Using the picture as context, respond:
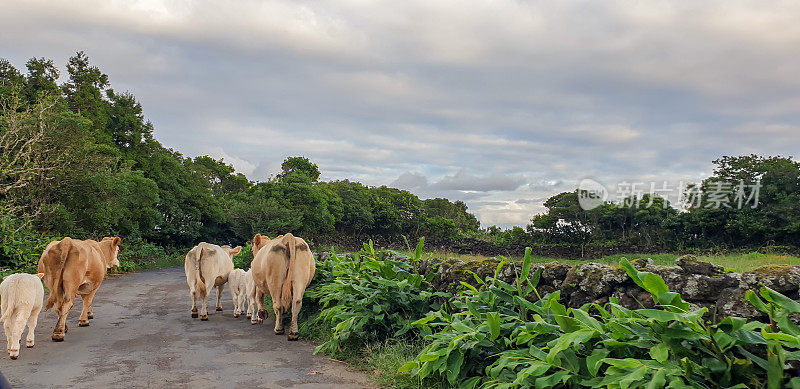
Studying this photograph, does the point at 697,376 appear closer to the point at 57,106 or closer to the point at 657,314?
the point at 657,314

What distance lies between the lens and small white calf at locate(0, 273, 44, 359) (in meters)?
6.46

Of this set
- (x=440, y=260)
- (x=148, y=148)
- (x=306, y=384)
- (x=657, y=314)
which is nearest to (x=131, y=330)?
(x=306, y=384)

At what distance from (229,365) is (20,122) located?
1680 centimetres

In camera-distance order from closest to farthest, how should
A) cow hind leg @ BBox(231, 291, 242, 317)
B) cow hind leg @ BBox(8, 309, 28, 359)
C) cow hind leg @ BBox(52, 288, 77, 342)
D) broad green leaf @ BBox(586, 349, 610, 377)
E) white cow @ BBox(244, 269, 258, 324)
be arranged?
broad green leaf @ BBox(586, 349, 610, 377)
cow hind leg @ BBox(8, 309, 28, 359)
cow hind leg @ BBox(52, 288, 77, 342)
white cow @ BBox(244, 269, 258, 324)
cow hind leg @ BBox(231, 291, 242, 317)

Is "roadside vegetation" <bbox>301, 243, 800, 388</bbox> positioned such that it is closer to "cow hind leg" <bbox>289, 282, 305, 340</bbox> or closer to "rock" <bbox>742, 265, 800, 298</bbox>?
"rock" <bbox>742, 265, 800, 298</bbox>

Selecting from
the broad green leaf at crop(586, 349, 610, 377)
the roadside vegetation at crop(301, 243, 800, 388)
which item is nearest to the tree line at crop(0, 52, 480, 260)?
the roadside vegetation at crop(301, 243, 800, 388)

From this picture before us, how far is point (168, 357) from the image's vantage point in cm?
665

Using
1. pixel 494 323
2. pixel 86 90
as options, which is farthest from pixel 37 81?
pixel 494 323

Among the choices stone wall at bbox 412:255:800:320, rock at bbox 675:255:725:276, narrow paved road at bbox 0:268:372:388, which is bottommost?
narrow paved road at bbox 0:268:372:388

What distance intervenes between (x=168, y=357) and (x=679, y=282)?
5.99m

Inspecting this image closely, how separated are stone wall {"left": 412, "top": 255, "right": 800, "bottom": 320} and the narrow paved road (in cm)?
229

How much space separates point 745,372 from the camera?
10.0 feet

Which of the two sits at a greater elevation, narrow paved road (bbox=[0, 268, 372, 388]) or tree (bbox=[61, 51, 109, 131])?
tree (bbox=[61, 51, 109, 131])

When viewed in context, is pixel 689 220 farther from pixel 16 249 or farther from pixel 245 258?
pixel 16 249
